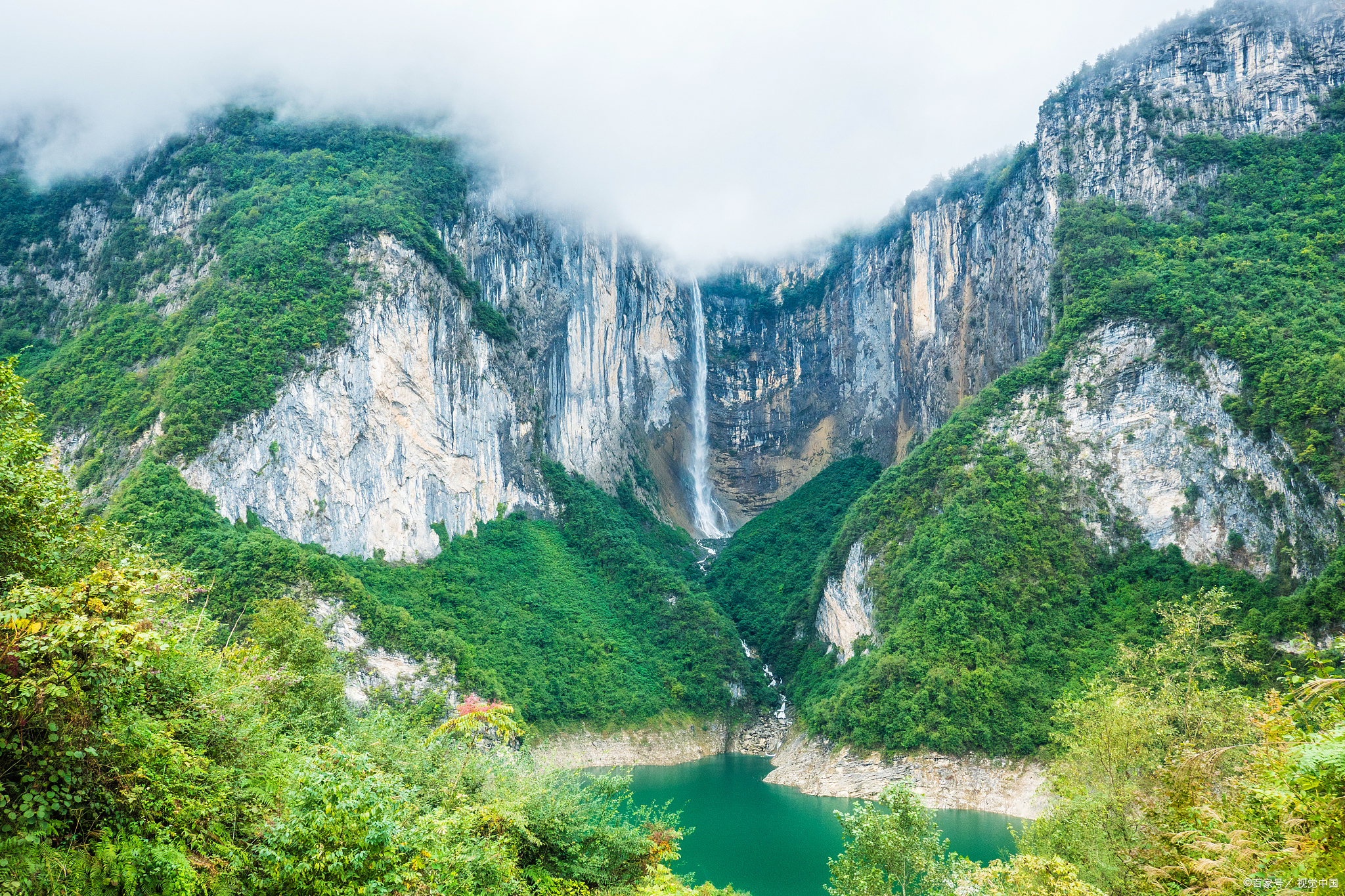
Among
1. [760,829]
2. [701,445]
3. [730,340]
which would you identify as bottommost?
[760,829]

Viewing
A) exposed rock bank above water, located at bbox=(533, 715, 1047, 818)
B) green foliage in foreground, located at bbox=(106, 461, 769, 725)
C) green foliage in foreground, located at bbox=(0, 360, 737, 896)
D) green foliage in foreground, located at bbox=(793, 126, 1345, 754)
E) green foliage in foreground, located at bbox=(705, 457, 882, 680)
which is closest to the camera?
green foliage in foreground, located at bbox=(0, 360, 737, 896)

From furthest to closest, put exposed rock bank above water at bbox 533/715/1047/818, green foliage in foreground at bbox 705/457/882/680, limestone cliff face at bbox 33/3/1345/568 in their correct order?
green foliage in foreground at bbox 705/457/882/680
limestone cliff face at bbox 33/3/1345/568
exposed rock bank above water at bbox 533/715/1047/818

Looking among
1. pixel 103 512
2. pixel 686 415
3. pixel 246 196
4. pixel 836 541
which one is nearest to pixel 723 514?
pixel 686 415

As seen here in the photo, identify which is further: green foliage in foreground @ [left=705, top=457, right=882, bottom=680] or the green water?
green foliage in foreground @ [left=705, top=457, right=882, bottom=680]

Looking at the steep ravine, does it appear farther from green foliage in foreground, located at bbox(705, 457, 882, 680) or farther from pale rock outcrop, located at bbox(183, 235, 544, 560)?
green foliage in foreground, located at bbox(705, 457, 882, 680)

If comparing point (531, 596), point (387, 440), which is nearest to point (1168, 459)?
point (531, 596)

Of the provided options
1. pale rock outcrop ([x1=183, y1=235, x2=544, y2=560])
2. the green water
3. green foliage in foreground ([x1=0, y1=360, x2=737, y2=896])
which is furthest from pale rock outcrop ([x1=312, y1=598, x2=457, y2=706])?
green foliage in foreground ([x1=0, y1=360, x2=737, y2=896])

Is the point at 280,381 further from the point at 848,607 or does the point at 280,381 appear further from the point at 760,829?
the point at 848,607
